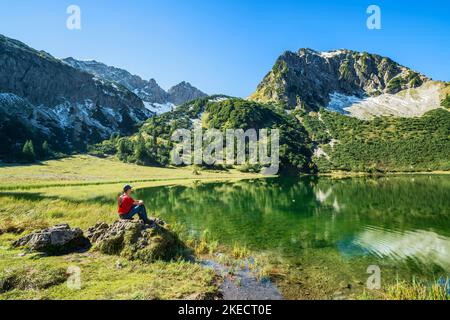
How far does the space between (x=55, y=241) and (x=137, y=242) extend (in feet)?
16.3

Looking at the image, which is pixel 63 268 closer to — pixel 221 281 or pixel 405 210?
pixel 221 281

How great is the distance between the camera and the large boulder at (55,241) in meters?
17.2

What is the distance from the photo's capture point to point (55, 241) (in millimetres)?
17641

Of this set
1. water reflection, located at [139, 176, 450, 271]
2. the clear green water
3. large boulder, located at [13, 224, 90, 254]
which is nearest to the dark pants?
large boulder, located at [13, 224, 90, 254]

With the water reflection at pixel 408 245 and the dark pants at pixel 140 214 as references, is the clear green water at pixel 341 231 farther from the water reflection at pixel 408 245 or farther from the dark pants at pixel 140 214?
the dark pants at pixel 140 214

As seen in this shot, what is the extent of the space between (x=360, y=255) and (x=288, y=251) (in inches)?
216

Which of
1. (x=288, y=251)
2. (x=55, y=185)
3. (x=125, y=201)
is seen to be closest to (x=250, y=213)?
(x=288, y=251)

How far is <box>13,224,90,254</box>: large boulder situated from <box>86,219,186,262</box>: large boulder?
1.16 m

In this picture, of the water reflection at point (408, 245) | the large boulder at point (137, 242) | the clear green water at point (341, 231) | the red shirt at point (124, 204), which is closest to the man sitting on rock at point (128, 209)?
the red shirt at point (124, 204)

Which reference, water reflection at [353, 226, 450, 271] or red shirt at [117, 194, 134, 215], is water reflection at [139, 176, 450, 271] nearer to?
water reflection at [353, 226, 450, 271]

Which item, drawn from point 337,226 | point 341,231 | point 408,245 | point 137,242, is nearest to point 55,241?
point 137,242

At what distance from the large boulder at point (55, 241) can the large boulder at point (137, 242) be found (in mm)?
1164

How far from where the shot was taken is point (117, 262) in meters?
16.1

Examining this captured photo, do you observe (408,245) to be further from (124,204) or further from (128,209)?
(124,204)
